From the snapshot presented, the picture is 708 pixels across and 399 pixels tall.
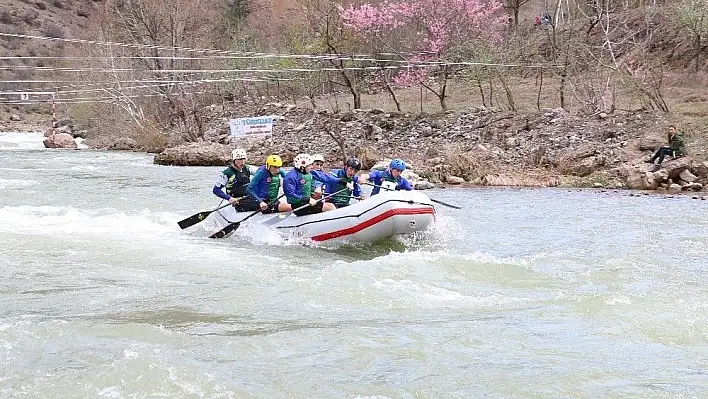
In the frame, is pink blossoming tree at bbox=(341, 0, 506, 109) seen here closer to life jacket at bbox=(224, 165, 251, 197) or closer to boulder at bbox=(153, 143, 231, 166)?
boulder at bbox=(153, 143, 231, 166)

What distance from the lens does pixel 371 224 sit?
12.0 metres

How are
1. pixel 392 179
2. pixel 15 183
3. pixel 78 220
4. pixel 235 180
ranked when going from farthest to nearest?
pixel 15 183 → pixel 78 220 → pixel 235 180 → pixel 392 179

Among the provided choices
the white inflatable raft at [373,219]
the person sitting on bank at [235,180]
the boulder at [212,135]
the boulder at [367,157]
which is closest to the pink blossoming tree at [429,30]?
the boulder at [367,157]

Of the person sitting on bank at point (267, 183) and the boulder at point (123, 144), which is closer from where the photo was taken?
the person sitting on bank at point (267, 183)

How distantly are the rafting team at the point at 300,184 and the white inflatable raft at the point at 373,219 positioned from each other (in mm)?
363

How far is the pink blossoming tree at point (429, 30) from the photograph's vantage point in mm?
29438

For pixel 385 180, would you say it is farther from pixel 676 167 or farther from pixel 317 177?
pixel 676 167

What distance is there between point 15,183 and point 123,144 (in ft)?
51.3

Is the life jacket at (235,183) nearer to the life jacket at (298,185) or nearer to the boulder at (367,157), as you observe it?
the life jacket at (298,185)

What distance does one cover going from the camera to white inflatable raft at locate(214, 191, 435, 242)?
→ 11.9 meters

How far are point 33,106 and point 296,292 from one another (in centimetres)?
6233

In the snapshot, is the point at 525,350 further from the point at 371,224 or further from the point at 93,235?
the point at 93,235

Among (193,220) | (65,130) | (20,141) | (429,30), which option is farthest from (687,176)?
(20,141)

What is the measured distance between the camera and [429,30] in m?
30.7
